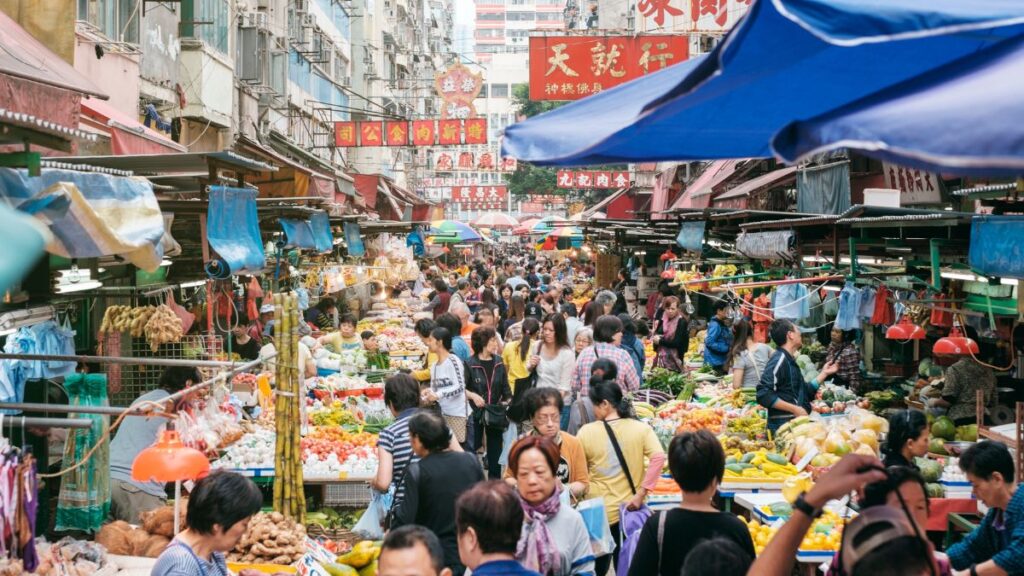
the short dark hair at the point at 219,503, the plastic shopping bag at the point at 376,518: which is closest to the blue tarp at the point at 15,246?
the short dark hair at the point at 219,503

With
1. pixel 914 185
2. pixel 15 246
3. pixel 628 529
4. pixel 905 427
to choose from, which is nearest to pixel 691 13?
pixel 914 185

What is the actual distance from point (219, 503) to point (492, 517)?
1304 millimetres

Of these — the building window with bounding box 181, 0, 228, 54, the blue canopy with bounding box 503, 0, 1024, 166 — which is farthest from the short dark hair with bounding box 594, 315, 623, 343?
the building window with bounding box 181, 0, 228, 54

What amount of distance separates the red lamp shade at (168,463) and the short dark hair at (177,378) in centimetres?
301

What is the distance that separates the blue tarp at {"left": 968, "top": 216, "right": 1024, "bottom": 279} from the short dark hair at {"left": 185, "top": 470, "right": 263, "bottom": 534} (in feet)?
15.7

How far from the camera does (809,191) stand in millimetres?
11281

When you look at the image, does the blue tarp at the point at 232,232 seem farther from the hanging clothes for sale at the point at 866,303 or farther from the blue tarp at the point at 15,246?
the hanging clothes for sale at the point at 866,303

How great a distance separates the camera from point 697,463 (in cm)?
438

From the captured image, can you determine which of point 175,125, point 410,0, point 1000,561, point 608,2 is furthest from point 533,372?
point 410,0

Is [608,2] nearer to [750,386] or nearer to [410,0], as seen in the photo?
[410,0]

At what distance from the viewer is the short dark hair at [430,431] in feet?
17.9

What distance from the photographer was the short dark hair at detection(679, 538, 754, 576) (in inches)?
135

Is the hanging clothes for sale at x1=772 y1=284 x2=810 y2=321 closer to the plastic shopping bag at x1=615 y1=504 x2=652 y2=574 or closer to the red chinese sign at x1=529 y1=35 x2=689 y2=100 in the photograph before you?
the red chinese sign at x1=529 y1=35 x2=689 y2=100

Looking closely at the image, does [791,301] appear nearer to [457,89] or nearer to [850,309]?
[850,309]
